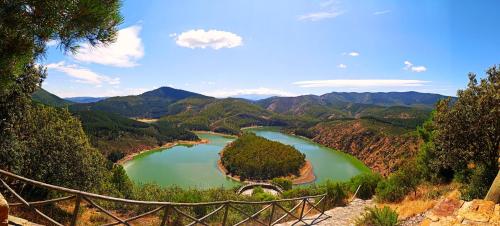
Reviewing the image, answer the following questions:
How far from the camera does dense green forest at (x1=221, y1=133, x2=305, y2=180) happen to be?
7725 cm

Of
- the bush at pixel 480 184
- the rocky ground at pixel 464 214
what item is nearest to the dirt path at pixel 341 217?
the rocky ground at pixel 464 214

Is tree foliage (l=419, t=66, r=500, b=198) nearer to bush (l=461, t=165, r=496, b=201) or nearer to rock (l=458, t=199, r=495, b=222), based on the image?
bush (l=461, t=165, r=496, b=201)

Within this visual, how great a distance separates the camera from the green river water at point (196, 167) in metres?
71.8

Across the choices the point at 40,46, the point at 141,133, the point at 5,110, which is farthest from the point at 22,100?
the point at 141,133

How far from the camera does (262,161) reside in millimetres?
80938

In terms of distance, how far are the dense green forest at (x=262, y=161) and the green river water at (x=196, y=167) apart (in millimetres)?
4048

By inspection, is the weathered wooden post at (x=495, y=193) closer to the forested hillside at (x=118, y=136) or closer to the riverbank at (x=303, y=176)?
the riverbank at (x=303, y=176)

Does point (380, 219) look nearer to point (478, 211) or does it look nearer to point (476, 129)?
point (478, 211)

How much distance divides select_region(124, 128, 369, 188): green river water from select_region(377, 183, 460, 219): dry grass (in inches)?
1985

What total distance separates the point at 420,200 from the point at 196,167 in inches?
2971

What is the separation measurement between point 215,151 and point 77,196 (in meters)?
113

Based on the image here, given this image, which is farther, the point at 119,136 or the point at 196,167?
the point at 119,136

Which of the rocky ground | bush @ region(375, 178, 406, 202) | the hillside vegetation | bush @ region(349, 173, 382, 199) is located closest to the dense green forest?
the hillside vegetation

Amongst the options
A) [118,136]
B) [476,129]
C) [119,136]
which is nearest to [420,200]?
[476,129]
